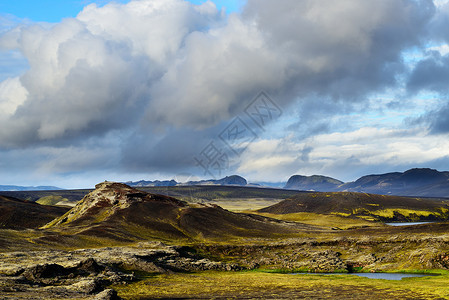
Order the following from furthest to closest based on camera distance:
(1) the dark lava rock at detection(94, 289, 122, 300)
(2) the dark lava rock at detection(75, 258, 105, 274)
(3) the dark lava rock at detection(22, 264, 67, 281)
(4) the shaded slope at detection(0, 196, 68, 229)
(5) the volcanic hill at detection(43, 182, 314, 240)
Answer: (4) the shaded slope at detection(0, 196, 68, 229) < (5) the volcanic hill at detection(43, 182, 314, 240) < (2) the dark lava rock at detection(75, 258, 105, 274) < (3) the dark lava rock at detection(22, 264, 67, 281) < (1) the dark lava rock at detection(94, 289, 122, 300)

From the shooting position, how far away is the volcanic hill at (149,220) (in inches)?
5276

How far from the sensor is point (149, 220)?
14862 centimetres

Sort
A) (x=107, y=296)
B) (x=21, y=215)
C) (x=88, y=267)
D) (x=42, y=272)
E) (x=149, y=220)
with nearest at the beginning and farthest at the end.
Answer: (x=107, y=296)
(x=42, y=272)
(x=88, y=267)
(x=149, y=220)
(x=21, y=215)

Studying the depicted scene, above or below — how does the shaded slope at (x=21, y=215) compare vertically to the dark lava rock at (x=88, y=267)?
above

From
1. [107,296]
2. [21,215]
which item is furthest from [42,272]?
[21,215]

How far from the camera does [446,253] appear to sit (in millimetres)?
87438

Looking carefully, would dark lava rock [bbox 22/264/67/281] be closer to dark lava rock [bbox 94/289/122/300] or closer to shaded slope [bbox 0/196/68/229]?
dark lava rock [bbox 94/289/122/300]

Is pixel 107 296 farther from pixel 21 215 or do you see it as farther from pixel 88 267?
pixel 21 215

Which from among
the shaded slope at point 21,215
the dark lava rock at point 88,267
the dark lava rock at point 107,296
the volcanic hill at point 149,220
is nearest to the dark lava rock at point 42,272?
the dark lava rock at point 88,267

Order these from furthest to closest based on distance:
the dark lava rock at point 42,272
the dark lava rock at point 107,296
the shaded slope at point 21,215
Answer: the shaded slope at point 21,215
the dark lava rock at point 42,272
the dark lava rock at point 107,296

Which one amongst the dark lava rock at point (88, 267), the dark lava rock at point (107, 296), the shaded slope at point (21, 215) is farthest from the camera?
the shaded slope at point (21, 215)

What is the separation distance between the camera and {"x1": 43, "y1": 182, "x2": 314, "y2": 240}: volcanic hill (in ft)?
440

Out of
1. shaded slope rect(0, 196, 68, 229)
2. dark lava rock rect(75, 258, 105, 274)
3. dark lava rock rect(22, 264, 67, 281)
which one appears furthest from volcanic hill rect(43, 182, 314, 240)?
dark lava rock rect(22, 264, 67, 281)

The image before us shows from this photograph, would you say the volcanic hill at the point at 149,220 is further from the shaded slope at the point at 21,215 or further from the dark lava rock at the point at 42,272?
the dark lava rock at the point at 42,272
